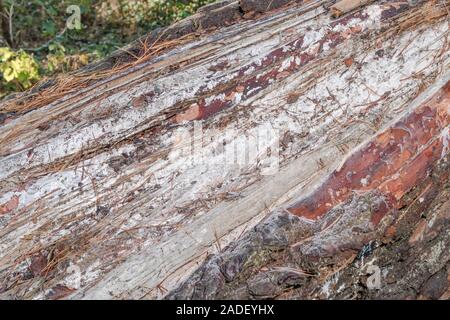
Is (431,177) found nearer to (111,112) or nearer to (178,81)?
(178,81)

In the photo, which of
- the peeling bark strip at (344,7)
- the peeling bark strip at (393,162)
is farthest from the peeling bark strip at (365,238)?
the peeling bark strip at (344,7)

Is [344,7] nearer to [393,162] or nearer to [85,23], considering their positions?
[393,162]

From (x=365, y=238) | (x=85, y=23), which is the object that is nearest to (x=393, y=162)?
(x=365, y=238)

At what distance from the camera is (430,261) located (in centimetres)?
223

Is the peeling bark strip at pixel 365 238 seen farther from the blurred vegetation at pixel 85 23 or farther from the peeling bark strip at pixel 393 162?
the blurred vegetation at pixel 85 23

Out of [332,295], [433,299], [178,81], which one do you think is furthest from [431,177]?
Answer: [178,81]

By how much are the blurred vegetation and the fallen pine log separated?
3.09 metres

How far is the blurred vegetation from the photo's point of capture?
18.5 ft

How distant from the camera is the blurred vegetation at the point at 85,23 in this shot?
5.64 m

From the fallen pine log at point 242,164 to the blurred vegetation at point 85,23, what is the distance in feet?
10.1

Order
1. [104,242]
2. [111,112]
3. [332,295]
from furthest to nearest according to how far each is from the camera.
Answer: [111,112], [104,242], [332,295]

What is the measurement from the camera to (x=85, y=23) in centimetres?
632

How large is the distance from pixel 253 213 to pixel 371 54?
0.94m

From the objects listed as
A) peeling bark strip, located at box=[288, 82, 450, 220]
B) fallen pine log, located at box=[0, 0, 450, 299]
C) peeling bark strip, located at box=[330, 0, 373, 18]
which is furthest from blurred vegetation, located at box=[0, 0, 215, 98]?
peeling bark strip, located at box=[288, 82, 450, 220]
